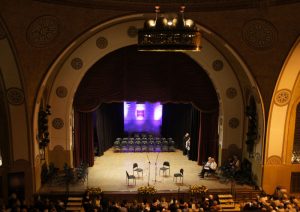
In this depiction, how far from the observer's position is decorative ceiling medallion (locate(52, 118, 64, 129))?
60.2ft

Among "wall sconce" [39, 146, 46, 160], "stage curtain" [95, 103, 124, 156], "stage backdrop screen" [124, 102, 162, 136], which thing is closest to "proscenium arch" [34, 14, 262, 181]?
"wall sconce" [39, 146, 46, 160]

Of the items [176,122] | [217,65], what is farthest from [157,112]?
[217,65]

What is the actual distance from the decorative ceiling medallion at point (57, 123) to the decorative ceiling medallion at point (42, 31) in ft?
15.4

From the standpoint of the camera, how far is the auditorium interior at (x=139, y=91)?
47.7ft

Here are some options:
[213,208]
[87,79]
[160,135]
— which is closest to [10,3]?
[87,79]

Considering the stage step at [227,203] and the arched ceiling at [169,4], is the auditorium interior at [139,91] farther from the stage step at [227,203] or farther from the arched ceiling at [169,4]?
the stage step at [227,203]

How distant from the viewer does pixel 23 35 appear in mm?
14047

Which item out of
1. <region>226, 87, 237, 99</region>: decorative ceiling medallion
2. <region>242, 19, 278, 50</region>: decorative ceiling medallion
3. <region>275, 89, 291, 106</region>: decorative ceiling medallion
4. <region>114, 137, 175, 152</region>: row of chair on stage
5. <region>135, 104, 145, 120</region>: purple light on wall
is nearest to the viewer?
<region>242, 19, 278, 50</region>: decorative ceiling medallion

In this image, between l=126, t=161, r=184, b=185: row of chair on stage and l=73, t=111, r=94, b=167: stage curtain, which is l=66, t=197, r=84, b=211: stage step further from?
l=73, t=111, r=94, b=167: stage curtain

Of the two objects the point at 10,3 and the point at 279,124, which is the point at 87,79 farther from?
the point at 279,124

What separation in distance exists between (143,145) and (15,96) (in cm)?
931

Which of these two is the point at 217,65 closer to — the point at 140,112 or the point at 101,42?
the point at 101,42

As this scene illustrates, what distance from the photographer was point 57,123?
60.2 feet

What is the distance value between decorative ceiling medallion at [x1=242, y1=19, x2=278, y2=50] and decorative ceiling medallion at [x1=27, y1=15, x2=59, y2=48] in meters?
7.06
